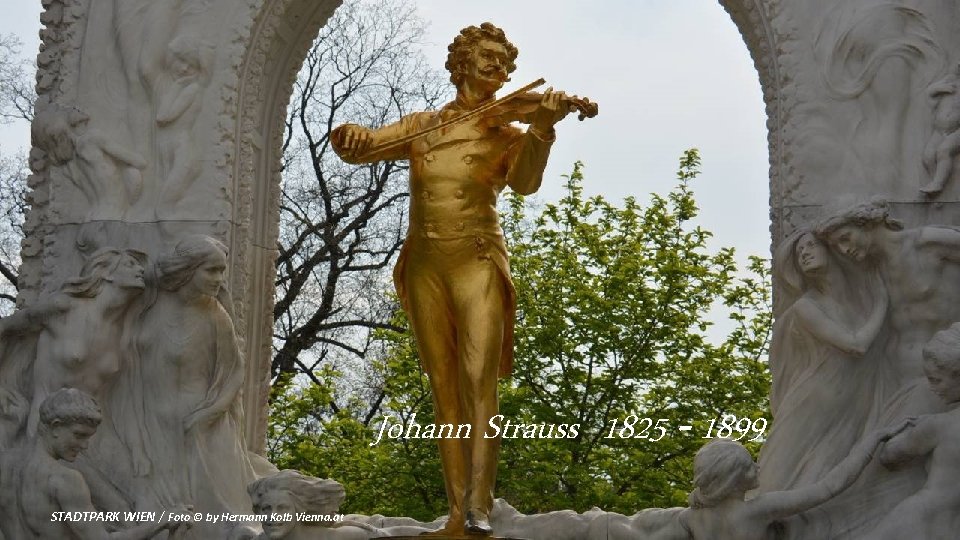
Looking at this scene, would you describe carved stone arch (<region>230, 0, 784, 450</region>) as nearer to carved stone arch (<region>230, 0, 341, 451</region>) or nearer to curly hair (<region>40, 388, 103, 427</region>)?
carved stone arch (<region>230, 0, 341, 451</region>)

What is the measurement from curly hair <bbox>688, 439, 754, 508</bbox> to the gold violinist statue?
3.70 ft

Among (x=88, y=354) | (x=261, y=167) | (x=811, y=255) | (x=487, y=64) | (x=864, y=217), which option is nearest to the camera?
(x=864, y=217)

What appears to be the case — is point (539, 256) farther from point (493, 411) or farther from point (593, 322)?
point (493, 411)

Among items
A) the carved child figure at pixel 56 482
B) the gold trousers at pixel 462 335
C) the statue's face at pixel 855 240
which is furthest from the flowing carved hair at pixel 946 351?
the carved child figure at pixel 56 482

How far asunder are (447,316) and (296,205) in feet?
33.6

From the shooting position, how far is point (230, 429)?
30.7 ft

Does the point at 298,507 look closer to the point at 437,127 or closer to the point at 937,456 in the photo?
the point at 437,127

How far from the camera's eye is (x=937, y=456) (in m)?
8.12

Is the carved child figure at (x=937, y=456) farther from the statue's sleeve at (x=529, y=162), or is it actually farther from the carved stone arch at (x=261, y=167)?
the carved stone arch at (x=261, y=167)

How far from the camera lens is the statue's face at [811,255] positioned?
28.5 ft

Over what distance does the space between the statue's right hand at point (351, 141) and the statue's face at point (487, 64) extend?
0.64 metres

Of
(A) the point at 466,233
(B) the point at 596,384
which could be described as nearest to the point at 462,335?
(A) the point at 466,233

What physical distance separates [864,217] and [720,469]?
1414 millimetres

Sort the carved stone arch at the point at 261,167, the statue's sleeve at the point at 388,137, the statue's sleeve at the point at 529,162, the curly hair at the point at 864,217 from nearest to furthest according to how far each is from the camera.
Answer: the curly hair at the point at 864,217, the statue's sleeve at the point at 529,162, the statue's sleeve at the point at 388,137, the carved stone arch at the point at 261,167
